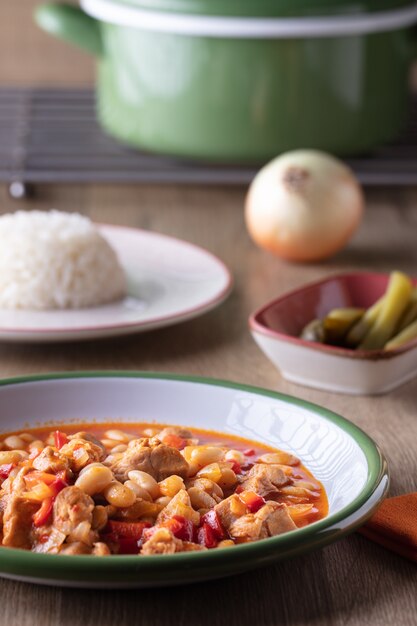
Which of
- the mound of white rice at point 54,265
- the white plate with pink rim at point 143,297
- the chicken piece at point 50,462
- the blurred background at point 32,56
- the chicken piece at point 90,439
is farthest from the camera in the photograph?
the blurred background at point 32,56

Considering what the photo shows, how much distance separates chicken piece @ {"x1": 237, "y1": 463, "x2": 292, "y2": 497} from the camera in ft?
3.28

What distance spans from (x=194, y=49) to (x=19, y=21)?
1032mm

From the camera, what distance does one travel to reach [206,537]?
911 millimetres

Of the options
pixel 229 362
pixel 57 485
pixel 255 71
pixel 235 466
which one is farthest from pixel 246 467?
pixel 255 71

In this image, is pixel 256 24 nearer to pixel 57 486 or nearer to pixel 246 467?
pixel 246 467

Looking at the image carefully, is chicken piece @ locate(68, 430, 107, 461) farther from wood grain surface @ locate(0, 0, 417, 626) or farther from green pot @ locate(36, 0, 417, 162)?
green pot @ locate(36, 0, 417, 162)

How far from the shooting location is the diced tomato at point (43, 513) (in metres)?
0.89

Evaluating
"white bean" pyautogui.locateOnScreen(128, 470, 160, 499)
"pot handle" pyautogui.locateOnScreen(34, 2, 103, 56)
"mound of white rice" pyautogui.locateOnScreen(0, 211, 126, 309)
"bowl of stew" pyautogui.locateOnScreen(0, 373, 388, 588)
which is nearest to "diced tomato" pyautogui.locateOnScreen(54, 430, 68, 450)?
"bowl of stew" pyautogui.locateOnScreen(0, 373, 388, 588)

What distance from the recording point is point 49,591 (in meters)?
0.91

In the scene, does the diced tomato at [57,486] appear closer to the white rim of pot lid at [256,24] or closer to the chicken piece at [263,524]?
the chicken piece at [263,524]

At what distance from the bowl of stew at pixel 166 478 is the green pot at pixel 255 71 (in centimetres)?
91

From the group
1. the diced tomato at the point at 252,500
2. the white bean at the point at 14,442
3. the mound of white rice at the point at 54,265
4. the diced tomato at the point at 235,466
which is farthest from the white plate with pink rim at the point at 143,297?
the diced tomato at the point at 252,500

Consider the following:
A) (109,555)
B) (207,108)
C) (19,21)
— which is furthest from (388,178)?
(109,555)

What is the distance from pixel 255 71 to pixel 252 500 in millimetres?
1192
